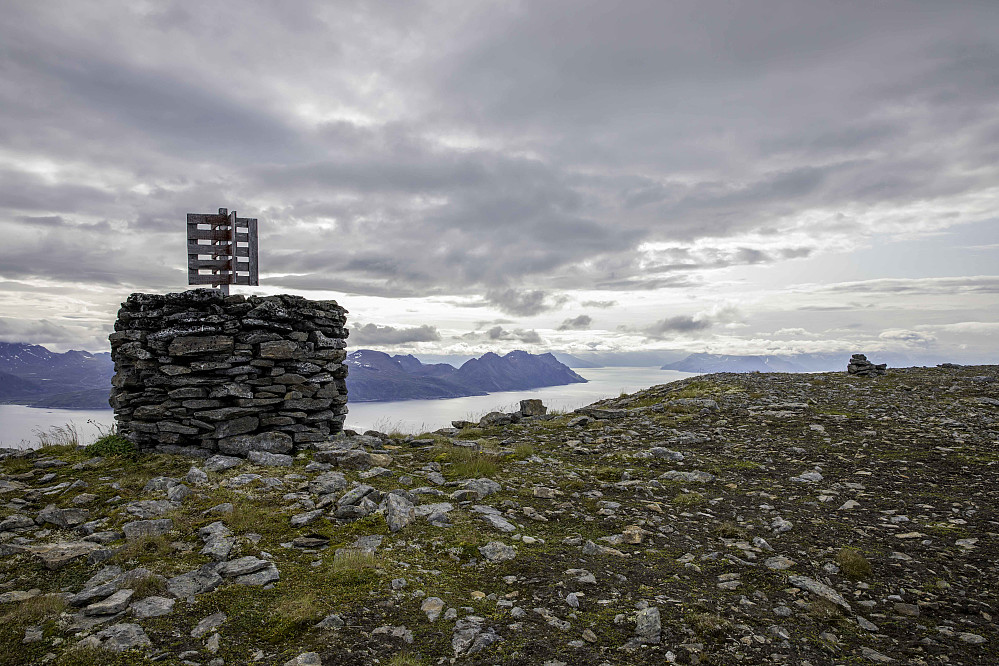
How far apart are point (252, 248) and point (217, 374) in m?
3.81

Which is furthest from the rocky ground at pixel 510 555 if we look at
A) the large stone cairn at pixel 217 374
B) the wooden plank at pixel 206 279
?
the wooden plank at pixel 206 279

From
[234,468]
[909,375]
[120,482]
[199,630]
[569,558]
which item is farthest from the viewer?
[909,375]

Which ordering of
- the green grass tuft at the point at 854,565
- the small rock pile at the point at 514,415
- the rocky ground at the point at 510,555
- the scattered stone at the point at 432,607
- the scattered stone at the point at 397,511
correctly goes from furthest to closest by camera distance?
the small rock pile at the point at 514,415, the scattered stone at the point at 397,511, the green grass tuft at the point at 854,565, the scattered stone at the point at 432,607, the rocky ground at the point at 510,555

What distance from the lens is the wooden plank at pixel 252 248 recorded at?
44.8 ft

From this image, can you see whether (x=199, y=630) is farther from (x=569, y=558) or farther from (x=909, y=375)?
(x=909, y=375)

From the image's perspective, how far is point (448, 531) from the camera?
7367mm

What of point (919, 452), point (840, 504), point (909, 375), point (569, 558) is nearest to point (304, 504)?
point (569, 558)

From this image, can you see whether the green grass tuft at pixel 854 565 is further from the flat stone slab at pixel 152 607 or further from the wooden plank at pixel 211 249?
the wooden plank at pixel 211 249

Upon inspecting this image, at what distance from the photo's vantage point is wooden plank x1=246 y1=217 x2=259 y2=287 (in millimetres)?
13648

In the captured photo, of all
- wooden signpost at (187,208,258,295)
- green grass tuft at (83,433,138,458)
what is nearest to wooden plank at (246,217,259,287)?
wooden signpost at (187,208,258,295)

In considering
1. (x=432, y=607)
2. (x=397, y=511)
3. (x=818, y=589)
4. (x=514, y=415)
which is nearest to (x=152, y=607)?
(x=432, y=607)

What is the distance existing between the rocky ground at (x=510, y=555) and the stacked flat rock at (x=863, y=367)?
14669 millimetres

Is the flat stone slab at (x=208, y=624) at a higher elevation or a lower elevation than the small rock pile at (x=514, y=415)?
lower

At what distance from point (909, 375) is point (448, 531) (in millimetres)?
27492
